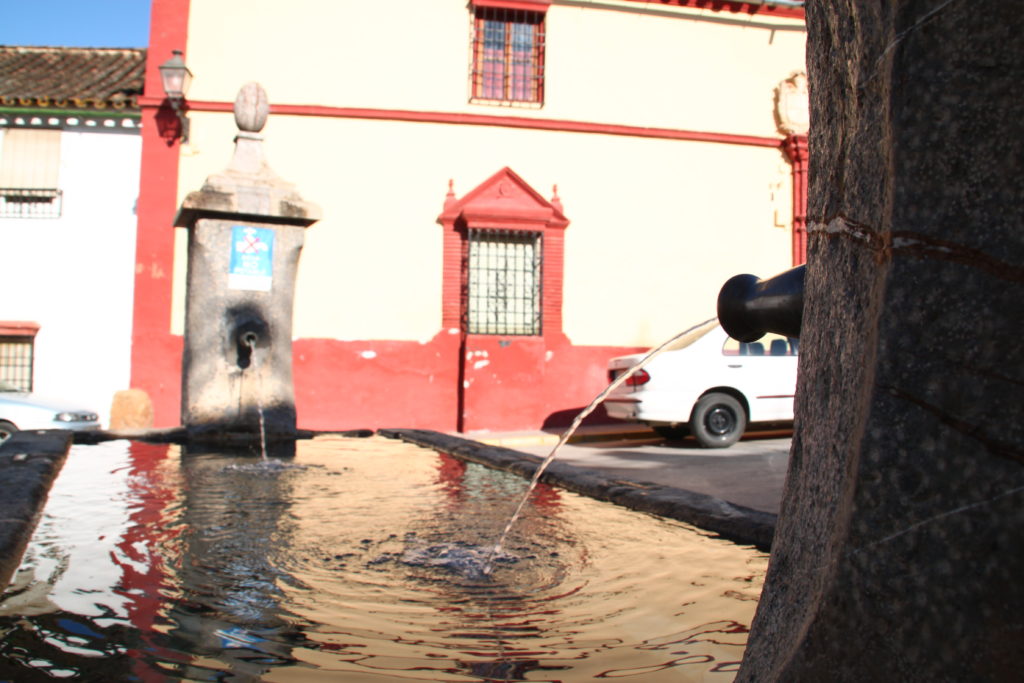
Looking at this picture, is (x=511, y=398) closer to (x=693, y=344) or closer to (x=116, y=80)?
(x=693, y=344)

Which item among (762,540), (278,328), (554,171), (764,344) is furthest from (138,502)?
(554,171)

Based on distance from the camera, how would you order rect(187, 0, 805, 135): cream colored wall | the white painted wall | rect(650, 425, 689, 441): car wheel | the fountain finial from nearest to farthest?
1. the fountain finial
2. rect(650, 425, 689, 441): car wheel
3. rect(187, 0, 805, 135): cream colored wall
4. the white painted wall

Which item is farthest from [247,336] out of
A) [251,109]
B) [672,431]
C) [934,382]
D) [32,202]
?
[32,202]

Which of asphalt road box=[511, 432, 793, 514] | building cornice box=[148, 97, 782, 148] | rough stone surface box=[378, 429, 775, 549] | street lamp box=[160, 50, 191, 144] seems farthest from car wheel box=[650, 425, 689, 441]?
street lamp box=[160, 50, 191, 144]

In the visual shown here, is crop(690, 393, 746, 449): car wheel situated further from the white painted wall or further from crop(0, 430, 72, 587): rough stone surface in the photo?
the white painted wall

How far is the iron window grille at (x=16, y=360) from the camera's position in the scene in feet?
46.1

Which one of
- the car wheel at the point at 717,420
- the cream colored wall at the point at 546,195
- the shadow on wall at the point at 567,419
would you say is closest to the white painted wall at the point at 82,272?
the cream colored wall at the point at 546,195

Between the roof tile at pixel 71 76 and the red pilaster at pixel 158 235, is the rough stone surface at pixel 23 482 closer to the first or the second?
the red pilaster at pixel 158 235

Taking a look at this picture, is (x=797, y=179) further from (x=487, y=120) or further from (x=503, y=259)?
(x=487, y=120)

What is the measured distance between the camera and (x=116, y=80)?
49.9 feet

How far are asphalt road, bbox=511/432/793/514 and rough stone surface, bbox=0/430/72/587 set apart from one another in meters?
2.72

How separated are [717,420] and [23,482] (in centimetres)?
782

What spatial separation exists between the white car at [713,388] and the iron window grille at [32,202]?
31.6 feet

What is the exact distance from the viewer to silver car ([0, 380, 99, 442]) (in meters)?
10.2
